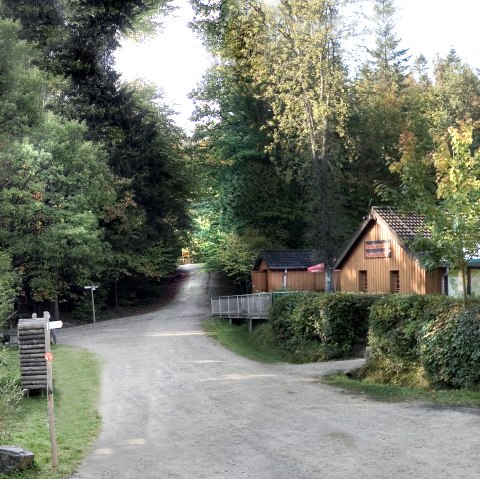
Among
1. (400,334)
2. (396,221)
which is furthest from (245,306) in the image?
(400,334)

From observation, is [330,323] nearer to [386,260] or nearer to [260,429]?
[386,260]

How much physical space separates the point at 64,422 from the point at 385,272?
20460 millimetres

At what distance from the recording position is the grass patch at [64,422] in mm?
10828

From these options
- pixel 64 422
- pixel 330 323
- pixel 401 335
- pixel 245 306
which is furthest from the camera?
pixel 245 306

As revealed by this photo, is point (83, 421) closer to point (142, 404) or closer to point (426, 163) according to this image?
point (142, 404)

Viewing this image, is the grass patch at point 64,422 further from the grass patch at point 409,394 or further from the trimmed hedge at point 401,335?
the trimmed hedge at point 401,335

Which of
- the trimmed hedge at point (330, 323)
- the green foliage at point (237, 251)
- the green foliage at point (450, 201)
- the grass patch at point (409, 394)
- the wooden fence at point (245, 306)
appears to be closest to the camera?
the grass patch at point (409, 394)

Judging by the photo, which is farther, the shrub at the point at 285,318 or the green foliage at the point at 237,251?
the green foliage at the point at 237,251

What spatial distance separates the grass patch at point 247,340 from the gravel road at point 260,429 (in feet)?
15.1

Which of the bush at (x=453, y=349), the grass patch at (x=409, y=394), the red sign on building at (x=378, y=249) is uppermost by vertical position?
the red sign on building at (x=378, y=249)

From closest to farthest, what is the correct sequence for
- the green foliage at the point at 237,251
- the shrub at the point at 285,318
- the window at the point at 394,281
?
the shrub at the point at 285,318 < the window at the point at 394,281 < the green foliage at the point at 237,251

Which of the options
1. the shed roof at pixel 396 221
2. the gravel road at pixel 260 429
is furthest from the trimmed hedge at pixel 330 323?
the shed roof at pixel 396 221

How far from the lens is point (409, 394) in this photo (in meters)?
16.6

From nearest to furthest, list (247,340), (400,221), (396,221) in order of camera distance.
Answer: (396,221) → (400,221) → (247,340)
